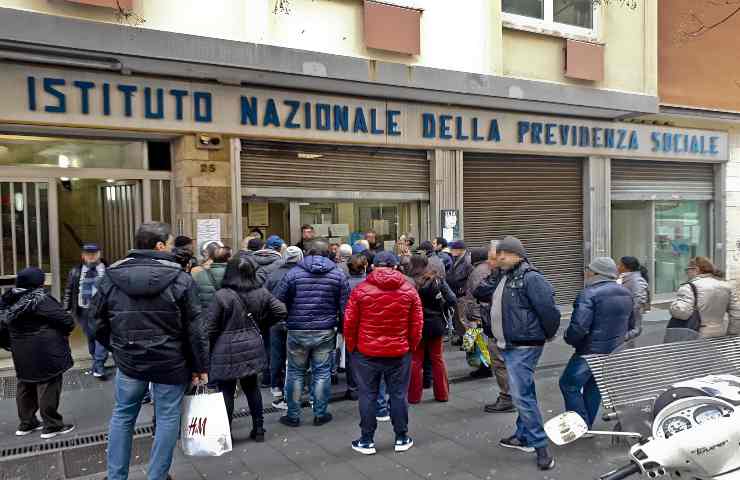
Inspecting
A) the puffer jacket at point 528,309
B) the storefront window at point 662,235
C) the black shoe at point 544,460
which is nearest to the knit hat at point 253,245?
the puffer jacket at point 528,309

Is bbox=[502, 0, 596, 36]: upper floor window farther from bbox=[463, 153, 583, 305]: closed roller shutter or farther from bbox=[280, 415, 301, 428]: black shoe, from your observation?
bbox=[280, 415, 301, 428]: black shoe

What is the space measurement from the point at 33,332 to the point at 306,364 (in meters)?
2.41

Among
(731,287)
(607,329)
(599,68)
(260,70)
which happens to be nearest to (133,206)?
(260,70)

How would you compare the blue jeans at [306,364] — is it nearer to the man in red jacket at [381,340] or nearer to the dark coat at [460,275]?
the man in red jacket at [381,340]

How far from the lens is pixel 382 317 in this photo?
482 centimetres

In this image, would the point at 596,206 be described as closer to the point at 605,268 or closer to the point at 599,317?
the point at 605,268

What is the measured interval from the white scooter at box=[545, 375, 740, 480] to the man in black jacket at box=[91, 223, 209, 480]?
2464 mm

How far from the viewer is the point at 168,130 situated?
8.12 meters

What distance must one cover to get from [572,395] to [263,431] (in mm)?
2703

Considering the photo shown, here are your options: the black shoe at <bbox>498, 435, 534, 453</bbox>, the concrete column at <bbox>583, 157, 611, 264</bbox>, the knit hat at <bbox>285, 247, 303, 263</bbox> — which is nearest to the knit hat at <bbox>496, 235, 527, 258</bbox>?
the black shoe at <bbox>498, 435, 534, 453</bbox>

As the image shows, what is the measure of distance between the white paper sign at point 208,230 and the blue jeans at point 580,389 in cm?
526

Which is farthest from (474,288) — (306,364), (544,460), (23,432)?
(23,432)

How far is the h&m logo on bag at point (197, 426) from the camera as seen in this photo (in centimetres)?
400

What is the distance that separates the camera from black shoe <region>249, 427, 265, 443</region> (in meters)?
5.27
